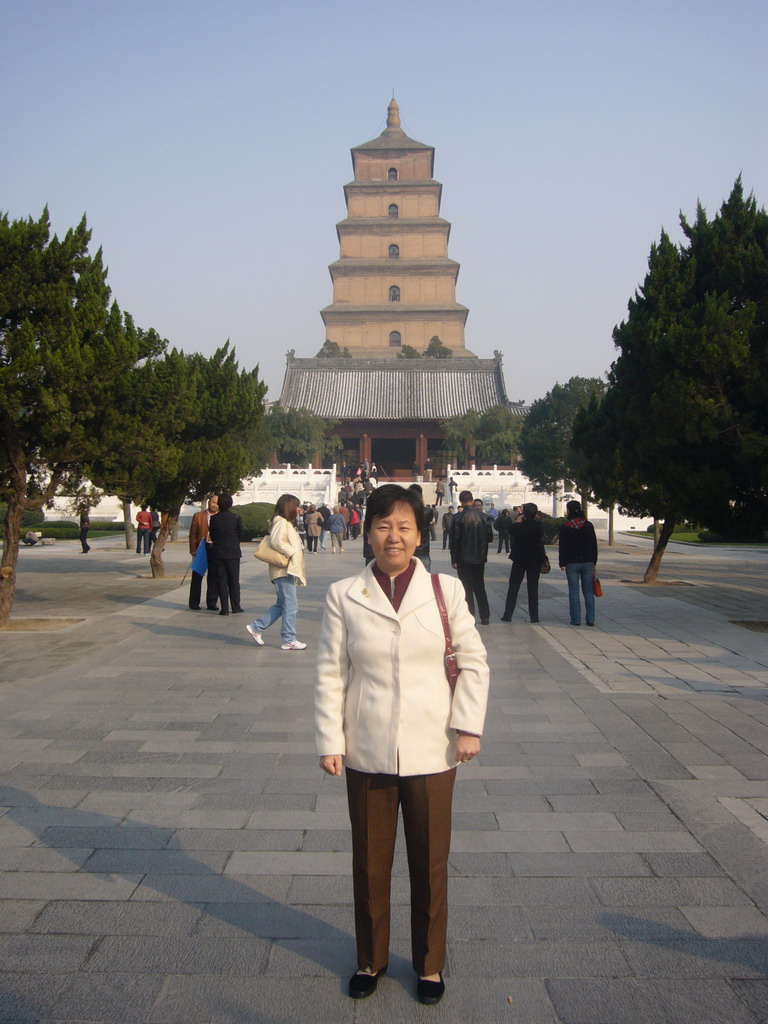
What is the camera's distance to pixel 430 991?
270 centimetres

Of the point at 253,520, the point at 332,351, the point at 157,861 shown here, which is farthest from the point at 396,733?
the point at 332,351

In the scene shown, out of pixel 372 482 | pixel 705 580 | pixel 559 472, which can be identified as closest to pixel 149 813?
pixel 705 580

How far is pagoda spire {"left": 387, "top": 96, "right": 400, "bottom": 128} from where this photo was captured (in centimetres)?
5238

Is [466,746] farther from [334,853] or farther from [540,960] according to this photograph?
[334,853]

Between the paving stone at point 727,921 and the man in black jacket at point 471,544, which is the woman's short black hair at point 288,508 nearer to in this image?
the man in black jacket at point 471,544

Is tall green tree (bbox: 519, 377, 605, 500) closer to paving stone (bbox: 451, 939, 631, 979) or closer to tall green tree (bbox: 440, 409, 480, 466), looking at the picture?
tall green tree (bbox: 440, 409, 480, 466)

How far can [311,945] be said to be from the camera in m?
3.02

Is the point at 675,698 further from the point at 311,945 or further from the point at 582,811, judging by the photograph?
the point at 311,945

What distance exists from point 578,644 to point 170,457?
510 cm

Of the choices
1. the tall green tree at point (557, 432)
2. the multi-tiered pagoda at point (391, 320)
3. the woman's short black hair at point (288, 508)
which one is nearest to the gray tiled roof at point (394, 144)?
the multi-tiered pagoda at point (391, 320)

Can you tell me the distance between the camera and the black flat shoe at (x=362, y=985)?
2729 mm

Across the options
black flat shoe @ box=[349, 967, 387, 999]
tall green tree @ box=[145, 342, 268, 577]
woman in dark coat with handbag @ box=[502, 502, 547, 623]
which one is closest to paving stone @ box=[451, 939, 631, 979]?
black flat shoe @ box=[349, 967, 387, 999]

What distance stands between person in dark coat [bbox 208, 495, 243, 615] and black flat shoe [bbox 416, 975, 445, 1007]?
7.66 meters

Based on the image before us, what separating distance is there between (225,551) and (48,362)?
9.38 feet
